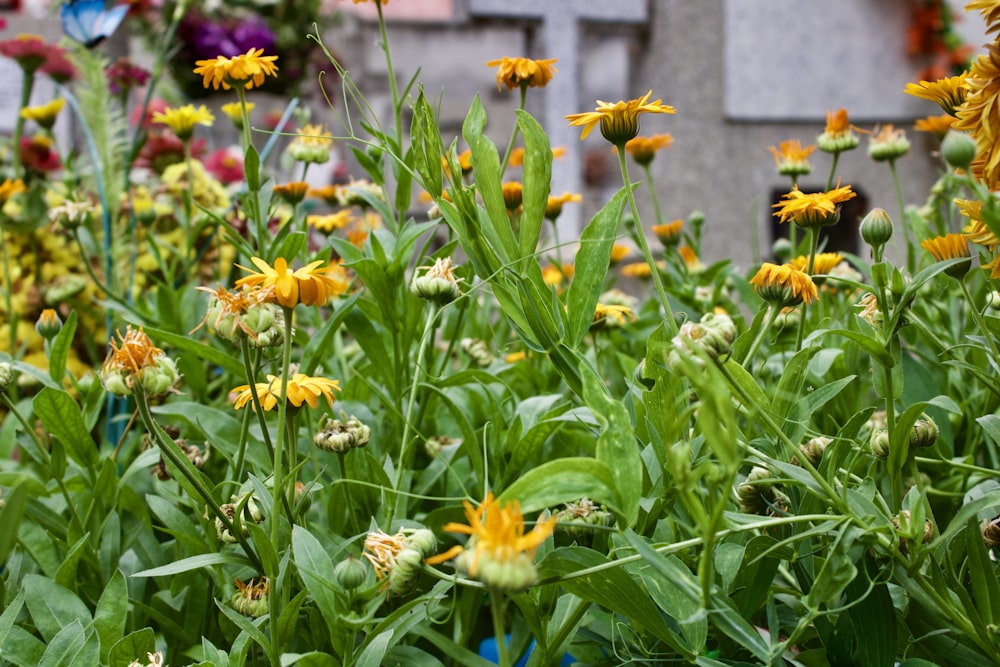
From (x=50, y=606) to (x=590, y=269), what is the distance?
0.26 meters

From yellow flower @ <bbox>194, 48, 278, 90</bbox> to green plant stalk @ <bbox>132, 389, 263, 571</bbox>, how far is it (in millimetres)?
175

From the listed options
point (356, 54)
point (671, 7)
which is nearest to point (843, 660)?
point (356, 54)

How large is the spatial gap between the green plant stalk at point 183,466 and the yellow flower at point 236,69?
0.18 metres

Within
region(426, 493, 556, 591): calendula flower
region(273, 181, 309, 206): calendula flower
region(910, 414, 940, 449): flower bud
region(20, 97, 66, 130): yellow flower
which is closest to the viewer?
region(426, 493, 556, 591): calendula flower

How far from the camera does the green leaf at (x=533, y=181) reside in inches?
12.9

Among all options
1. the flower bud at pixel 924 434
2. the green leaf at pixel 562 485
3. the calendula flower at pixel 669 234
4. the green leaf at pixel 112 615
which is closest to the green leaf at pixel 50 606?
the green leaf at pixel 112 615

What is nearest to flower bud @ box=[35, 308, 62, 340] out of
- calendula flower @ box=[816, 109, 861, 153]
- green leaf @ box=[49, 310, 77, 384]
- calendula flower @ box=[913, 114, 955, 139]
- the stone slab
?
green leaf @ box=[49, 310, 77, 384]

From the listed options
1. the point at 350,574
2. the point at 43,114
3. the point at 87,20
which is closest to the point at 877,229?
the point at 350,574

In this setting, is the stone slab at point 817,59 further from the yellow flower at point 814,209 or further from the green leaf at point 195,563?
the green leaf at point 195,563

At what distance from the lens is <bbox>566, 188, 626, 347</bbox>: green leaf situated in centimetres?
33

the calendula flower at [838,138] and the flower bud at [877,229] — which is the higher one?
the calendula flower at [838,138]

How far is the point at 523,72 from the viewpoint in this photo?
45 cm

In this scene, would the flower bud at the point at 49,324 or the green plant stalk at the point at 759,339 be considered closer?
the green plant stalk at the point at 759,339

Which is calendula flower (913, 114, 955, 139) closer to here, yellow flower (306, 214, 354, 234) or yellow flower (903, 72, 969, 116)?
yellow flower (903, 72, 969, 116)
